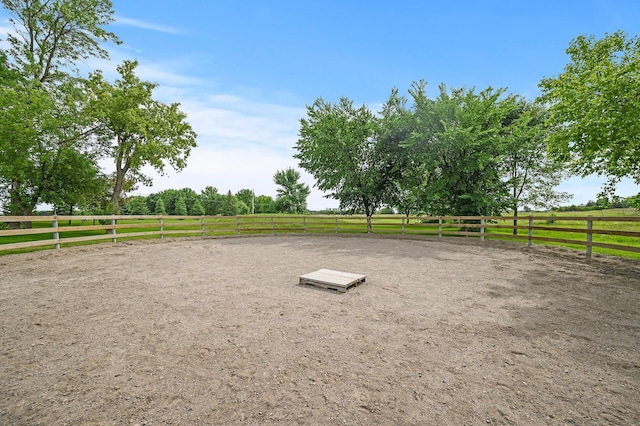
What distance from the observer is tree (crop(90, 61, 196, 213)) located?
53.2ft

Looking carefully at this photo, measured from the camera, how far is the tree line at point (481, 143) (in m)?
9.09

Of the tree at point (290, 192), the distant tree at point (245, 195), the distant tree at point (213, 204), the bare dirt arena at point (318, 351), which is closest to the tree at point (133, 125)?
the bare dirt arena at point (318, 351)

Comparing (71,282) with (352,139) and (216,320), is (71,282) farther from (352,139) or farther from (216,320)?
(352,139)

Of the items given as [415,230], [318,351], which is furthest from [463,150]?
[318,351]

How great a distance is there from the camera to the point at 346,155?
58.6ft

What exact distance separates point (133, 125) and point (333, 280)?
57.3ft

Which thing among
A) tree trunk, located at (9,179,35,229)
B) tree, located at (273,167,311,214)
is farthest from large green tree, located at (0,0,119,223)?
tree, located at (273,167,311,214)

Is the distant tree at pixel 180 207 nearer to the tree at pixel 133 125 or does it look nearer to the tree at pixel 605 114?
the tree at pixel 133 125

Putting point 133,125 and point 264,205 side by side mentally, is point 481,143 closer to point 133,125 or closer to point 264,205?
point 133,125

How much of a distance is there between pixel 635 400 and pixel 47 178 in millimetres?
22414

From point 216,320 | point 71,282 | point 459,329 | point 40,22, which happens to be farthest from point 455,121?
point 40,22

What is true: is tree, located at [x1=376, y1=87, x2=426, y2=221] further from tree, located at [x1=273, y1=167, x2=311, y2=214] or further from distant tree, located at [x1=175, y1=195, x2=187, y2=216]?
distant tree, located at [x1=175, y1=195, x2=187, y2=216]

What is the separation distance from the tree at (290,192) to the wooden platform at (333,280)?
145 ft

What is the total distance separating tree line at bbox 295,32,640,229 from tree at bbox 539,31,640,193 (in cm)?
3
